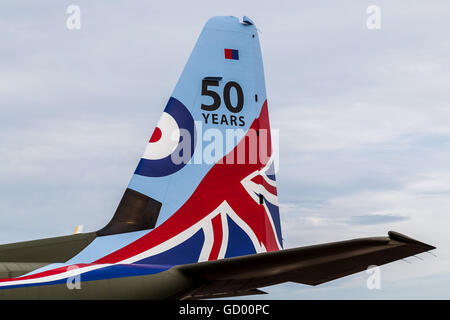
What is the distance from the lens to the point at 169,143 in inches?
587

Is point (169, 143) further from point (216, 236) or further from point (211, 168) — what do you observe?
point (216, 236)

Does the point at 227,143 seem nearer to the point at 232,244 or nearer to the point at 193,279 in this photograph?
the point at 232,244

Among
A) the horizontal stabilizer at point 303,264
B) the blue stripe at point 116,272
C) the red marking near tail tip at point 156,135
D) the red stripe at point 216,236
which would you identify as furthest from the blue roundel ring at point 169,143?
the horizontal stabilizer at point 303,264

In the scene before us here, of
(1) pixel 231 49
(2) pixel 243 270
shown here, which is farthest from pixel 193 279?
(1) pixel 231 49

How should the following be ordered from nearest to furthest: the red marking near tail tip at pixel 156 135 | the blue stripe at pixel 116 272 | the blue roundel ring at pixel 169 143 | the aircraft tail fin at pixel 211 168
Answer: the blue stripe at pixel 116 272 < the aircraft tail fin at pixel 211 168 < the blue roundel ring at pixel 169 143 < the red marking near tail tip at pixel 156 135

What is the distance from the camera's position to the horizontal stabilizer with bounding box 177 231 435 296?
10.8m

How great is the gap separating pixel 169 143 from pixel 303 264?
4.75 meters

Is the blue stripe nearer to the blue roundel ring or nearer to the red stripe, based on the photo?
the red stripe

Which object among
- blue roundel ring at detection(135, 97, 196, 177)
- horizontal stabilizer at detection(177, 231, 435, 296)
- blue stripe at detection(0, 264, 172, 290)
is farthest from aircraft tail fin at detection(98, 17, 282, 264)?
horizontal stabilizer at detection(177, 231, 435, 296)

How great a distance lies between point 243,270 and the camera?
38.4 feet

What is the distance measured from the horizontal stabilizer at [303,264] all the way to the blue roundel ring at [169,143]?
111 inches

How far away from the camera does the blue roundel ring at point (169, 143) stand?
48.1 ft

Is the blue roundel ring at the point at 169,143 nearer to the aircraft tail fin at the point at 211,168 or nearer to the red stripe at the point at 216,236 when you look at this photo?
the aircraft tail fin at the point at 211,168

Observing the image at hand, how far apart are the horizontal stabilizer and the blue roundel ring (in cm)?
282
